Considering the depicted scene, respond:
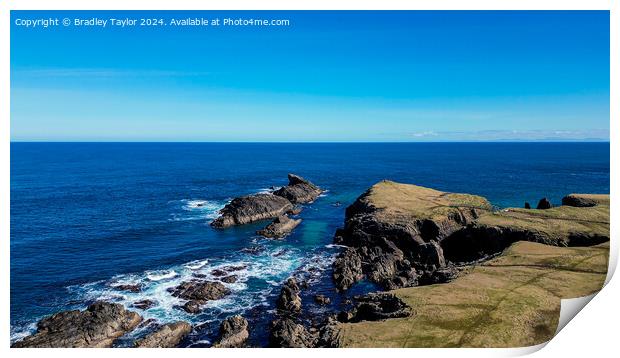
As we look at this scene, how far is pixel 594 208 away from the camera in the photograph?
62500 mm

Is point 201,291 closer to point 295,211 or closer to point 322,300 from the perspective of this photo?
point 322,300

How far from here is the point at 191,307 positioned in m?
43.6

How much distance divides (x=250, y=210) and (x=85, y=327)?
48.9m

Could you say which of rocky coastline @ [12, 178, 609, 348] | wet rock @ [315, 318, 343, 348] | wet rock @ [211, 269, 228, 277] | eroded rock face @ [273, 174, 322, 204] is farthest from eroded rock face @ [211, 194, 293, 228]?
wet rock @ [315, 318, 343, 348]

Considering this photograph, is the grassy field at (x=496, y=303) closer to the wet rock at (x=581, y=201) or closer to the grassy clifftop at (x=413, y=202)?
the grassy clifftop at (x=413, y=202)

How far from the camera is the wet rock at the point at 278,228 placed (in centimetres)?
7356

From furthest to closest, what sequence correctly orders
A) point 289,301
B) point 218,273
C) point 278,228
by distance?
point 278,228 < point 218,273 < point 289,301

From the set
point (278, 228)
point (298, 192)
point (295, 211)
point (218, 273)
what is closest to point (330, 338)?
point (218, 273)

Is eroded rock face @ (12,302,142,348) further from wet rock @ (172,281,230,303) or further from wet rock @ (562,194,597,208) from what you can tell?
wet rock @ (562,194,597,208)

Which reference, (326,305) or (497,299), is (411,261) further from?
(497,299)

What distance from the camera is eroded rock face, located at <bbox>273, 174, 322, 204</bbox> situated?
10556cm

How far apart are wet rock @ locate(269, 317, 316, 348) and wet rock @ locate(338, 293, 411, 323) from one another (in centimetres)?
496

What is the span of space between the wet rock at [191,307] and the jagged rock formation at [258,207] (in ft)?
113

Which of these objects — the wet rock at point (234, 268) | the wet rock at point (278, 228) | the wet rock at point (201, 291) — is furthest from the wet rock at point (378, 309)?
the wet rock at point (278, 228)
